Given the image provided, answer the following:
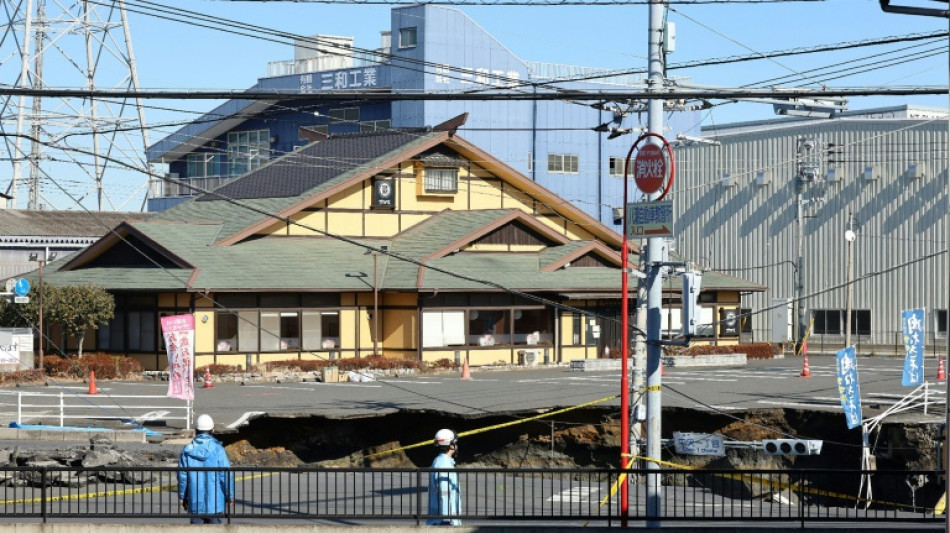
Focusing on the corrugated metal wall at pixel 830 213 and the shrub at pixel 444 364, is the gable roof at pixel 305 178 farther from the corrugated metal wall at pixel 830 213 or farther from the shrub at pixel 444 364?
the corrugated metal wall at pixel 830 213

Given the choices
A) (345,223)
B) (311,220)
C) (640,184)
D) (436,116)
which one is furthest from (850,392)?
(436,116)

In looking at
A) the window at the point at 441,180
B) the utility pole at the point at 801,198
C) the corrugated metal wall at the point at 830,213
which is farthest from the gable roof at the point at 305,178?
the corrugated metal wall at the point at 830,213

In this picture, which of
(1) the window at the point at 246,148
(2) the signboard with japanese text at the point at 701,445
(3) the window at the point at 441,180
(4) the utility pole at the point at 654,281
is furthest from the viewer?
(1) the window at the point at 246,148

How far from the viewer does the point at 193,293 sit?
3888 centimetres

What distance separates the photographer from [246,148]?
77188mm

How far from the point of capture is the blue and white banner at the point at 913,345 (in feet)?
91.7

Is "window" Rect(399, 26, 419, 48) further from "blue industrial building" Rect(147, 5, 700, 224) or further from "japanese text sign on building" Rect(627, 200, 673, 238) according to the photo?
"japanese text sign on building" Rect(627, 200, 673, 238)

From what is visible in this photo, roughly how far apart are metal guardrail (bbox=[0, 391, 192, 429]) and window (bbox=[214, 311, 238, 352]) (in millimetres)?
7560

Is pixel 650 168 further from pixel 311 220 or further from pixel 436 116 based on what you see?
pixel 436 116

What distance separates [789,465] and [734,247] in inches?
1350

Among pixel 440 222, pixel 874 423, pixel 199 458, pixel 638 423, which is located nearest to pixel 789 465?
pixel 874 423

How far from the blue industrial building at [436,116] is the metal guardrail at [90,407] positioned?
121ft

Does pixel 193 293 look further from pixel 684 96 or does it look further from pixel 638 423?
pixel 684 96

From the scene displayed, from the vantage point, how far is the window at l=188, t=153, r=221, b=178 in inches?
3130
